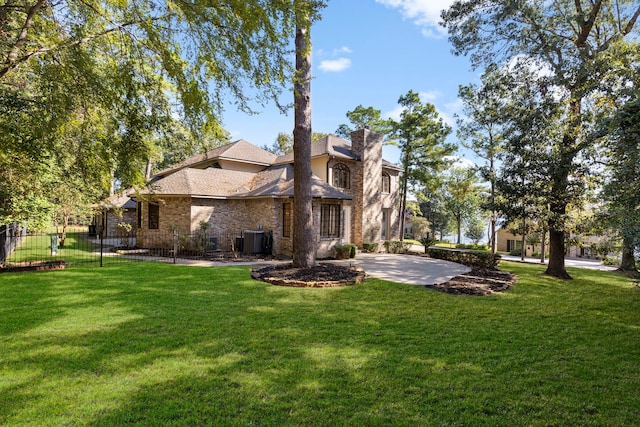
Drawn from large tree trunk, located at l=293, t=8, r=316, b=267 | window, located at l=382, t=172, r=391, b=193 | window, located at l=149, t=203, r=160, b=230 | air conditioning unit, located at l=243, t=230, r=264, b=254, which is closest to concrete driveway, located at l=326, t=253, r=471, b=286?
large tree trunk, located at l=293, t=8, r=316, b=267

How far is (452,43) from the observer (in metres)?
14.1

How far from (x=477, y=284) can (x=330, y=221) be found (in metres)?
8.37

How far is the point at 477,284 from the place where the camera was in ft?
33.3

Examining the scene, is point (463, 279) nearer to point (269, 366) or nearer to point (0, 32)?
point (269, 366)

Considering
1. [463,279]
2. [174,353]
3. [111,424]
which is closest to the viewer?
[111,424]

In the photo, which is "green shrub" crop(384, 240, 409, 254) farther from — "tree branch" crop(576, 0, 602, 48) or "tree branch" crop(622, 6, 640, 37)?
"tree branch" crop(622, 6, 640, 37)

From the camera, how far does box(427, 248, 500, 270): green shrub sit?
14117 millimetres

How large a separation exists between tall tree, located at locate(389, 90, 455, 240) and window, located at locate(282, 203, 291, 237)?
11.7 m

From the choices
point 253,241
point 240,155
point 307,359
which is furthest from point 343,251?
point 307,359

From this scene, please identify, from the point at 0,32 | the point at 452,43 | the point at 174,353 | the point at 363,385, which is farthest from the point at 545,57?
the point at 0,32

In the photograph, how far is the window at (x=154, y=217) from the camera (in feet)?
56.8

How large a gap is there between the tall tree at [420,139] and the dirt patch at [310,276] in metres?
15.5

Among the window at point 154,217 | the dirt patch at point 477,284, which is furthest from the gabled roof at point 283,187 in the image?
the dirt patch at point 477,284

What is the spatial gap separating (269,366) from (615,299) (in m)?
10.5
